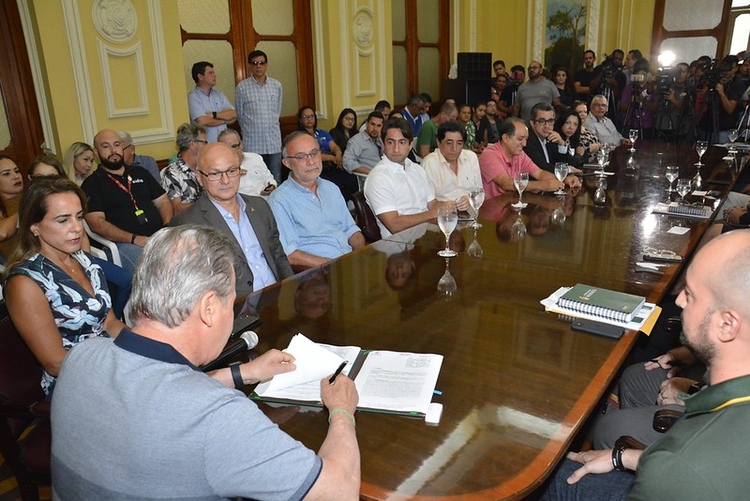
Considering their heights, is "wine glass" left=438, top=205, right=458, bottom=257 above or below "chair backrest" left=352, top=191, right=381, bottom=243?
above

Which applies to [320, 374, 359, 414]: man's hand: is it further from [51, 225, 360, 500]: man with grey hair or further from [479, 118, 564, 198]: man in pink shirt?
[479, 118, 564, 198]: man in pink shirt

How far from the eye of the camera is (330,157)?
5.81m

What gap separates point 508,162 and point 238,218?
6.86 ft

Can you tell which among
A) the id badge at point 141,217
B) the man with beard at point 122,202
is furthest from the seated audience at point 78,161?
the id badge at point 141,217

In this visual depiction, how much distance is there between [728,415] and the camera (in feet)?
3.08

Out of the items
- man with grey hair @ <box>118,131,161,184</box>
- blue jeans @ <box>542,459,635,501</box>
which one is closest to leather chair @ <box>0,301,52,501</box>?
blue jeans @ <box>542,459,635,501</box>

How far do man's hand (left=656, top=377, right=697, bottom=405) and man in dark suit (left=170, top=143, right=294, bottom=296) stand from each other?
1521 millimetres

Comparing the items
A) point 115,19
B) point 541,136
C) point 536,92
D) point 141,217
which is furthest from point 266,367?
point 536,92

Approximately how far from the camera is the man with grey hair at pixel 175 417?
0.91 metres

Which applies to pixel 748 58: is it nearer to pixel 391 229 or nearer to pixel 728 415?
pixel 391 229

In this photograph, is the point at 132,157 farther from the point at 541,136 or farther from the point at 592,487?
the point at 592,487

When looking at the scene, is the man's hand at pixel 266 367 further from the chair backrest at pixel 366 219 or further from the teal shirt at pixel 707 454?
the chair backrest at pixel 366 219

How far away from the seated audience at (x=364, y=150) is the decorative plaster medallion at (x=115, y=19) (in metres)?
2.14

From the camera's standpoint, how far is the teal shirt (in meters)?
0.88
